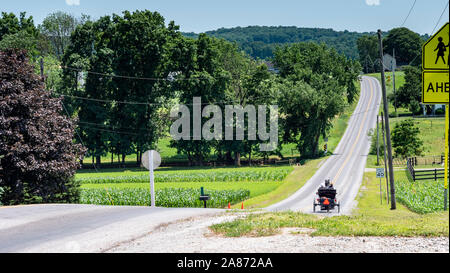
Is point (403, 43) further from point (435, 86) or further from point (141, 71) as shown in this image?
point (435, 86)

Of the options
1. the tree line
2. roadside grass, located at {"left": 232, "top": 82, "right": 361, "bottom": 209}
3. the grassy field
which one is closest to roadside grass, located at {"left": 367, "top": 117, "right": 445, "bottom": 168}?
roadside grass, located at {"left": 232, "top": 82, "right": 361, "bottom": 209}

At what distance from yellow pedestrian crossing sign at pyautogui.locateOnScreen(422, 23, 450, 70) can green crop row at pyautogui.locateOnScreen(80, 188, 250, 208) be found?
3042cm

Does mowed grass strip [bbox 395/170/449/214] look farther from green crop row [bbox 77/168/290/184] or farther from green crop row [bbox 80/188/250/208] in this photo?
green crop row [bbox 77/168/290/184]

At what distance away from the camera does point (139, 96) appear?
271 feet

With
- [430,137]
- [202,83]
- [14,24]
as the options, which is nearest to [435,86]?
[202,83]

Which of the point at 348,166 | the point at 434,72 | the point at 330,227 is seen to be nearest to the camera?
the point at 434,72

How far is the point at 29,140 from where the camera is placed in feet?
95.0

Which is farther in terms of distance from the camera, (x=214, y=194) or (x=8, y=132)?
(x=214, y=194)

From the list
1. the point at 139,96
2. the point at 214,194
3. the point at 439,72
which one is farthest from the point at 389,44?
the point at 439,72

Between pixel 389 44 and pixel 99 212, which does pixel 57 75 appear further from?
pixel 389 44

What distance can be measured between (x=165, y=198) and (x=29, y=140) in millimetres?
14755

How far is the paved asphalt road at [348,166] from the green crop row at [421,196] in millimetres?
4153

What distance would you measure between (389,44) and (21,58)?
178883 mm

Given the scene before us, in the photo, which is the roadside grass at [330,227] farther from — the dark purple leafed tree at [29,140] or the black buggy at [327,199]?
the dark purple leafed tree at [29,140]
